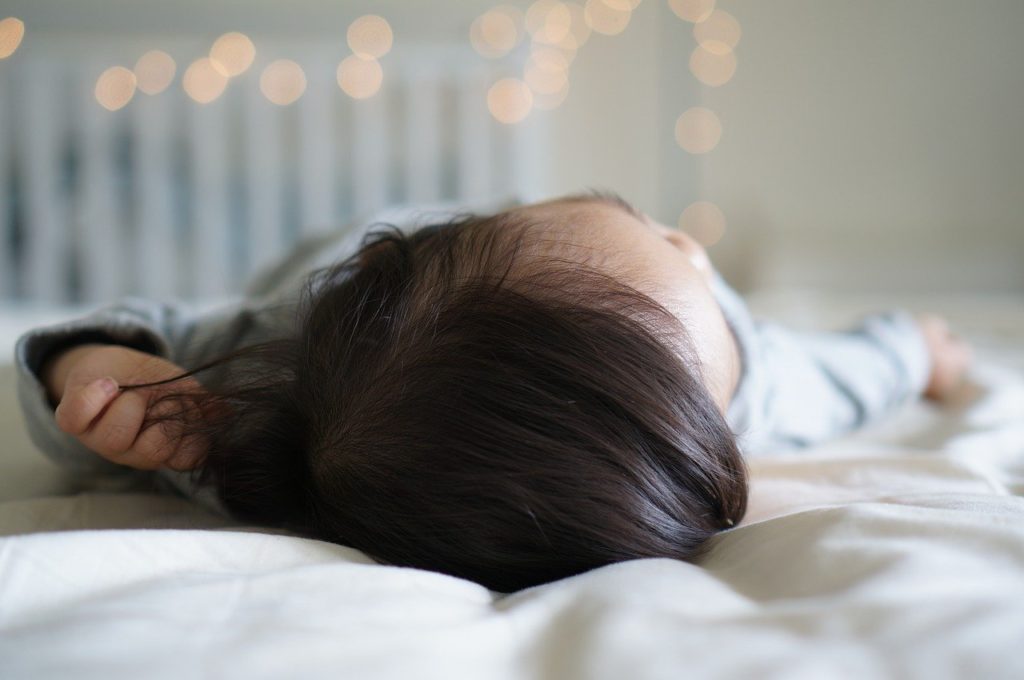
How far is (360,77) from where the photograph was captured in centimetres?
Answer: 211

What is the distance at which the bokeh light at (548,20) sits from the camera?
7.66 feet

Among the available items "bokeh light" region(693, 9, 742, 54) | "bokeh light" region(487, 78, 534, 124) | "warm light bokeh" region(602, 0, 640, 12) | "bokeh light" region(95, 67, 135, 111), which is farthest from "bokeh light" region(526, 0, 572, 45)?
"bokeh light" region(95, 67, 135, 111)

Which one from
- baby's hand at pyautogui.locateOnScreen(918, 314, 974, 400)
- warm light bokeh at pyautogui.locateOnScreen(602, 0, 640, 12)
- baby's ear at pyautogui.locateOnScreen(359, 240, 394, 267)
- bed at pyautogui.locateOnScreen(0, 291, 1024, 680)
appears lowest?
baby's hand at pyautogui.locateOnScreen(918, 314, 974, 400)

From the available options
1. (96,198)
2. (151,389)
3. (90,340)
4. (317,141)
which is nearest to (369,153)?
(317,141)

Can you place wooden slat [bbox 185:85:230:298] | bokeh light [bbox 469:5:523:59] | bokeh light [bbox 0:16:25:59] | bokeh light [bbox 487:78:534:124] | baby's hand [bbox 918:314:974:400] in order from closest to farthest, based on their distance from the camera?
1. baby's hand [bbox 918:314:974:400]
2. bokeh light [bbox 0:16:25:59]
3. wooden slat [bbox 185:85:230:298]
4. bokeh light [bbox 487:78:534:124]
5. bokeh light [bbox 469:5:523:59]

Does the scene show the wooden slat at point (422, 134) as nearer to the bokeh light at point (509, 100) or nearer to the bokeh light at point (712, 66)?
the bokeh light at point (509, 100)

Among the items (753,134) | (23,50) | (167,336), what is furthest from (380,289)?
(753,134)

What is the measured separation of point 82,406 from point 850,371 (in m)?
0.86

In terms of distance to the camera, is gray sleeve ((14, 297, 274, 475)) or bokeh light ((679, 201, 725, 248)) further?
bokeh light ((679, 201, 725, 248))

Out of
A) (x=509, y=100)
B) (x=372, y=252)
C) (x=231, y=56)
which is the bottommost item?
(x=372, y=252)

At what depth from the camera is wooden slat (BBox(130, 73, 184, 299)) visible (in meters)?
2.02

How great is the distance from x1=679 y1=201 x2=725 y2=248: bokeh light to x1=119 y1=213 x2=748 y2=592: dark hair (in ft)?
6.79

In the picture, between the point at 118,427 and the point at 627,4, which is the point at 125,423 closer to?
the point at 118,427

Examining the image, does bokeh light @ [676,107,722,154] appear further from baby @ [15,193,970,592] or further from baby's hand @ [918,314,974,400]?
baby @ [15,193,970,592]
